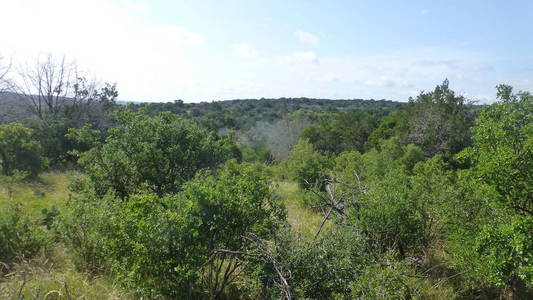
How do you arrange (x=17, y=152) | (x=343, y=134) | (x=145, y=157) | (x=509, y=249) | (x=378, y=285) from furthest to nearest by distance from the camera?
1. (x=343, y=134)
2. (x=17, y=152)
3. (x=145, y=157)
4. (x=509, y=249)
5. (x=378, y=285)

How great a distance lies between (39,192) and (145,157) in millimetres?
5926

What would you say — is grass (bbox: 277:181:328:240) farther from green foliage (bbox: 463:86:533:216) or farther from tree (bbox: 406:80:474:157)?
tree (bbox: 406:80:474:157)

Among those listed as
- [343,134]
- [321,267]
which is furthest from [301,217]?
[343,134]

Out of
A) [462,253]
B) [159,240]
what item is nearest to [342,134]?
[462,253]

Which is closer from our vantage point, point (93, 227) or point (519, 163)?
point (519, 163)

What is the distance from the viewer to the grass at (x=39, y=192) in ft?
29.2

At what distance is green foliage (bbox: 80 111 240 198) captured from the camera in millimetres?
6617

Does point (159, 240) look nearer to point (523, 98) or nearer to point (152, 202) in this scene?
point (152, 202)

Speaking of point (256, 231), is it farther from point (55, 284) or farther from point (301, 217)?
point (301, 217)

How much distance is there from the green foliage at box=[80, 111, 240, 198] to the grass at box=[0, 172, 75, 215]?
7.79ft

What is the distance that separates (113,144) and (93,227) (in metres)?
2.58

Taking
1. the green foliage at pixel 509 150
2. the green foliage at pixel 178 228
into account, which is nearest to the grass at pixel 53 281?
the green foliage at pixel 178 228

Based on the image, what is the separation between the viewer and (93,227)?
14.9ft

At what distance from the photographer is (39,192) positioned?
10.4m
